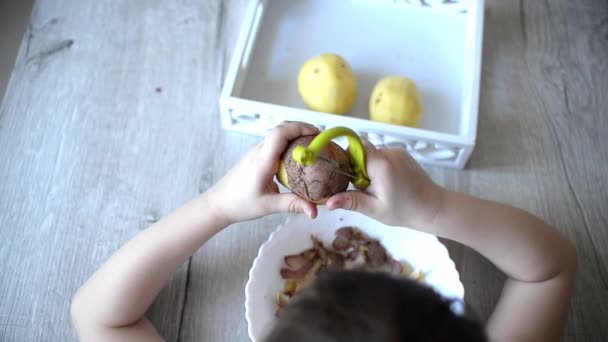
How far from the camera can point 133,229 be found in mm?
723

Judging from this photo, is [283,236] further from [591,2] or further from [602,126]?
[591,2]

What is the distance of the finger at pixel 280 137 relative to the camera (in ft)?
1.66

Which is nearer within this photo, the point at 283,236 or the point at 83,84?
the point at 283,236

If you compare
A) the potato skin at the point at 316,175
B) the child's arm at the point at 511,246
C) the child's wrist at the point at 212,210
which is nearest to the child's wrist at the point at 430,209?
the child's arm at the point at 511,246

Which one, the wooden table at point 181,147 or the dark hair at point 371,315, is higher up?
the dark hair at point 371,315

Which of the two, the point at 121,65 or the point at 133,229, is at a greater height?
the point at 121,65

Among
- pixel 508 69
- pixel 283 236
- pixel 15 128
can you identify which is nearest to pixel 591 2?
pixel 508 69

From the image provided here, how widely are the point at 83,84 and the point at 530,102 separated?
0.77 metres

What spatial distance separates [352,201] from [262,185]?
3.9 inches

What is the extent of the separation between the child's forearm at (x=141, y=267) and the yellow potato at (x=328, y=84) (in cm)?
26

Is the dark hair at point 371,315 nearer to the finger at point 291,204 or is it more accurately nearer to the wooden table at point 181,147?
the finger at point 291,204

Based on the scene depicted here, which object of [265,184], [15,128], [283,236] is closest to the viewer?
[265,184]

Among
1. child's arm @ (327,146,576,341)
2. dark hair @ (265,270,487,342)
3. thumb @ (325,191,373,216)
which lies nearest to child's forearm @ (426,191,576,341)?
child's arm @ (327,146,576,341)

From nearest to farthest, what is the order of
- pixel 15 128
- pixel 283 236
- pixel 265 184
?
pixel 265 184, pixel 283 236, pixel 15 128
